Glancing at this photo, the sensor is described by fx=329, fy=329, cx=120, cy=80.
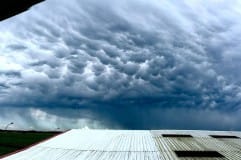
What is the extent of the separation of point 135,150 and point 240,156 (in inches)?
398

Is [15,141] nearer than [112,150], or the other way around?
[112,150]

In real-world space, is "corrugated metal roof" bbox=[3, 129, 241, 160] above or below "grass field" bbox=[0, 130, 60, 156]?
below

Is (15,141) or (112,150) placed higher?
(15,141)

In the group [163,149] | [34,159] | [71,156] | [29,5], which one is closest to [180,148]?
[163,149]

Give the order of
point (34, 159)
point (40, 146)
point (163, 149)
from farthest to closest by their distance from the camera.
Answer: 1. point (40, 146)
2. point (163, 149)
3. point (34, 159)

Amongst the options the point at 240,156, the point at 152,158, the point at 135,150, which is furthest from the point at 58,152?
the point at 240,156

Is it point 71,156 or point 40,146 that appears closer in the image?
A: point 71,156

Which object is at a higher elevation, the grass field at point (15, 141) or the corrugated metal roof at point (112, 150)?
the grass field at point (15, 141)

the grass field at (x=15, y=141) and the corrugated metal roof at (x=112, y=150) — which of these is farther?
the grass field at (x=15, y=141)

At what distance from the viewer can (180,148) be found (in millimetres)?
35188

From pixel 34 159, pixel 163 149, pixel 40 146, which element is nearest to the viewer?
pixel 34 159

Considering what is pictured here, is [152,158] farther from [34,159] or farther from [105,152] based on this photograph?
[34,159]

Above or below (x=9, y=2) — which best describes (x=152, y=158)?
below

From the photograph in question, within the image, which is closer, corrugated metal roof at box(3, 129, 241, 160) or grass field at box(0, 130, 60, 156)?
corrugated metal roof at box(3, 129, 241, 160)
